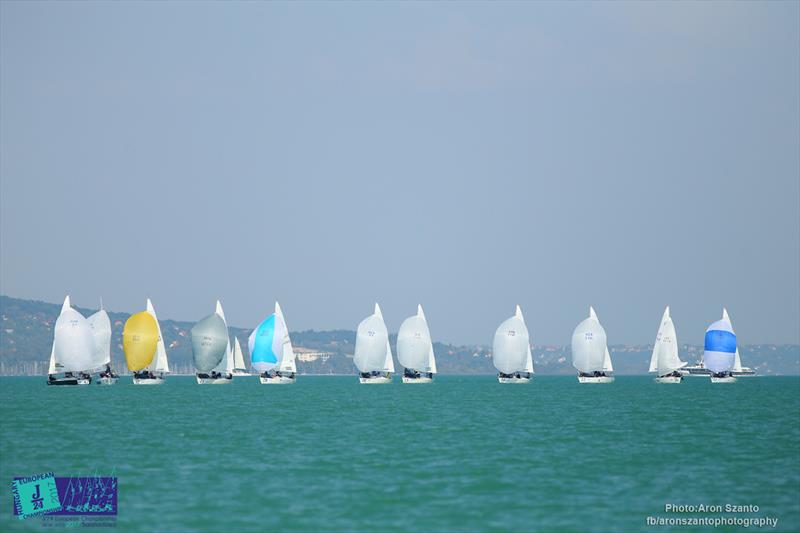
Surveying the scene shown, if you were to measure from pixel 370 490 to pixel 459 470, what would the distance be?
675 cm

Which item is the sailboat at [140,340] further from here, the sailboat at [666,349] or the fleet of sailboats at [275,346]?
the sailboat at [666,349]

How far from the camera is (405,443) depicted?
59.2m

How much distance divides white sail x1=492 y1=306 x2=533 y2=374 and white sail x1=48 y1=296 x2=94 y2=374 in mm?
54461

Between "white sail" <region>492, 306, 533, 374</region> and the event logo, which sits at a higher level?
"white sail" <region>492, 306, 533, 374</region>

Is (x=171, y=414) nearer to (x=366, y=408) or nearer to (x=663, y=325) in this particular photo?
(x=366, y=408)

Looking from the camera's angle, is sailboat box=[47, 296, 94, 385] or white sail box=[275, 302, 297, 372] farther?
white sail box=[275, 302, 297, 372]

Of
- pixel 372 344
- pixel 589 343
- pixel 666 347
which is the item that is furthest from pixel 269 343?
pixel 666 347

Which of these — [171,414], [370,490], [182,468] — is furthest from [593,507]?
[171,414]

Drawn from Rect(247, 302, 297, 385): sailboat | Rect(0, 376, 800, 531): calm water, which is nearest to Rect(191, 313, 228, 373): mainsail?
Rect(247, 302, 297, 385): sailboat

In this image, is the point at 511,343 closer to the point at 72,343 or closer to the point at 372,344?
the point at 372,344

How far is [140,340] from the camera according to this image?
148m

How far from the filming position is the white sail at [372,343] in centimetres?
15288

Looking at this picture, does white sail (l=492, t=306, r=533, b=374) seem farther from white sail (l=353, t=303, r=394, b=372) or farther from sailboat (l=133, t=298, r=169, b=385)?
sailboat (l=133, t=298, r=169, b=385)

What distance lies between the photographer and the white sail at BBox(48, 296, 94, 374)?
13912 cm
